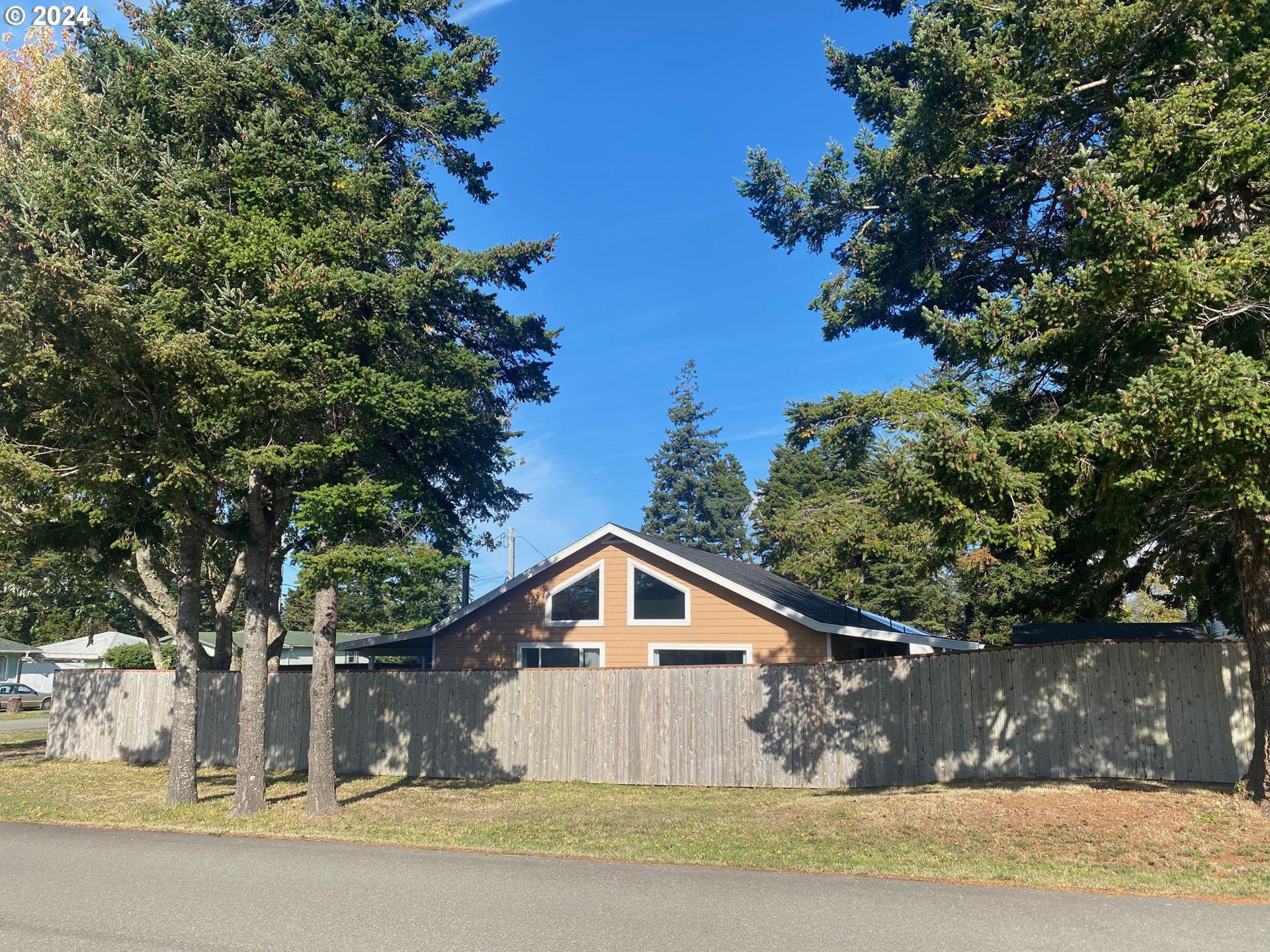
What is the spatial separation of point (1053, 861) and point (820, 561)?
607 cm

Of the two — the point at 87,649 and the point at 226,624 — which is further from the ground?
the point at 226,624

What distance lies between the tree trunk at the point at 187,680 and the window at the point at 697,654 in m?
9.76

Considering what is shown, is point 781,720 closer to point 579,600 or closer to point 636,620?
point 636,620

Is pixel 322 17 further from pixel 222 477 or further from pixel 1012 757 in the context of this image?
pixel 1012 757

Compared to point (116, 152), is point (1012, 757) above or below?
below

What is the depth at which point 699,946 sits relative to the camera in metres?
6.38

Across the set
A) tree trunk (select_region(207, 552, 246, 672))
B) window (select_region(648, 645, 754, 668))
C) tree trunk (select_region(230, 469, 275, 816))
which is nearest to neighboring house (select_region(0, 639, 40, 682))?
tree trunk (select_region(207, 552, 246, 672))

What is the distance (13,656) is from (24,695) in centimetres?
768

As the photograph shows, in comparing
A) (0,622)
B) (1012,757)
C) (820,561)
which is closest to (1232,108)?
(820,561)

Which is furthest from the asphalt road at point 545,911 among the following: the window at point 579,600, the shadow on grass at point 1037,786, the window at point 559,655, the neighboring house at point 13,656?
→ the neighboring house at point 13,656

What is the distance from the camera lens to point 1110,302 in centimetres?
962

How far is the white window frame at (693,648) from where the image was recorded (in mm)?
20062

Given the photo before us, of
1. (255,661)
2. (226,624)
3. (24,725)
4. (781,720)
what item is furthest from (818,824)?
(24,725)

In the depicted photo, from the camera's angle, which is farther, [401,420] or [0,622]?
[0,622]
